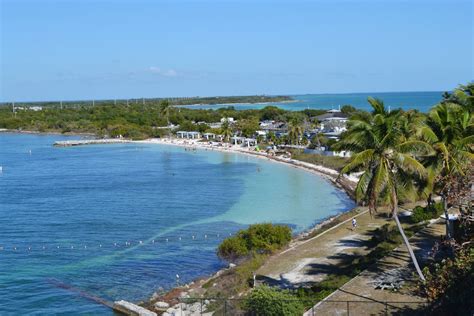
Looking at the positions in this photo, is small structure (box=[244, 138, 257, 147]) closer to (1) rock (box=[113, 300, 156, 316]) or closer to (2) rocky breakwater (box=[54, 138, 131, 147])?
(2) rocky breakwater (box=[54, 138, 131, 147])

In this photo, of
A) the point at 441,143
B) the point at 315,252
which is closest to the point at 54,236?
the point at 315,252

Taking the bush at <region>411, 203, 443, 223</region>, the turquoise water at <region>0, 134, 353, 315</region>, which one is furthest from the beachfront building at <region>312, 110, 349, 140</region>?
the bush at <region>411, 203, 443, 223</region>

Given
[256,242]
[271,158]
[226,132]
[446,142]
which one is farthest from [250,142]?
[446,142]

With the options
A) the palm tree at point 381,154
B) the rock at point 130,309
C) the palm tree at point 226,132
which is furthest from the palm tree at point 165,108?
the palm tree at point 381,154

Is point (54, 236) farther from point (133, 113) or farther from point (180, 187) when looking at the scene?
point (133, 113)

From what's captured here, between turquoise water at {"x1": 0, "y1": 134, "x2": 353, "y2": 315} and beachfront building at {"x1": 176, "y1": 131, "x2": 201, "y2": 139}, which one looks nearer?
turquoise water at {"x1": 0, "y1": 134, "x2": 353, "y2": 315}
